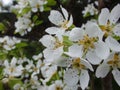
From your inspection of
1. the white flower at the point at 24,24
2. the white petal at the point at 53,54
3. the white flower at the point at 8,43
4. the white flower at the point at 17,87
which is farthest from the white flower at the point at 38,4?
the white petal at the point at 53,54

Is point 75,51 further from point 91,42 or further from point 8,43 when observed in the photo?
point 8,43

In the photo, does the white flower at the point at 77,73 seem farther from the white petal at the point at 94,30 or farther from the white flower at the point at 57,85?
the white flower at the point at 57,85

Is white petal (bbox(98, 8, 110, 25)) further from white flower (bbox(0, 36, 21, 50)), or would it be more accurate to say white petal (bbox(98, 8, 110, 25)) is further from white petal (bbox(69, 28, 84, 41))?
white flower (bbox(0, 36, 21, 50))

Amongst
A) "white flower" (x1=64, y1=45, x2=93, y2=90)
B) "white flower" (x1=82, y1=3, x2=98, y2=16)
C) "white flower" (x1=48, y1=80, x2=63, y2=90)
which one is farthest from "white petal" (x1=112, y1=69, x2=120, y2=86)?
"white flower" (x1=82, y1=3, x2=98, y2=16)

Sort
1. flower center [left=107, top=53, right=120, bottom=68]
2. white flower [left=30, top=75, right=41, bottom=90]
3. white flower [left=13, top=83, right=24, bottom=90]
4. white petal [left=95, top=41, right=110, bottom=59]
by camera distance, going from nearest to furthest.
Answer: white petal [left=95, top=41, right=110, bottom=59], flower center [left=107, top=53, right=120, bottom=68], white flower [left=13, top=83, right=24, bottom=90], white flower [left=30, top=75, right=41, bottom=90]

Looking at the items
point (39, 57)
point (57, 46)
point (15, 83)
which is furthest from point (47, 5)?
point (57, 46)

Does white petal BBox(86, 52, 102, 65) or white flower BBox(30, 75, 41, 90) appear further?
white flower BBox(30, 75, 41, 90)

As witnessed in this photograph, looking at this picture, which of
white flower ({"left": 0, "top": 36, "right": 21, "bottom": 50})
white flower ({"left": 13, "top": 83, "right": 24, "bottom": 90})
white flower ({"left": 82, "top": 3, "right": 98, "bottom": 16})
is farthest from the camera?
white flower ({"left": 82, "top": 3, "right": 98, "bottom": 16})
